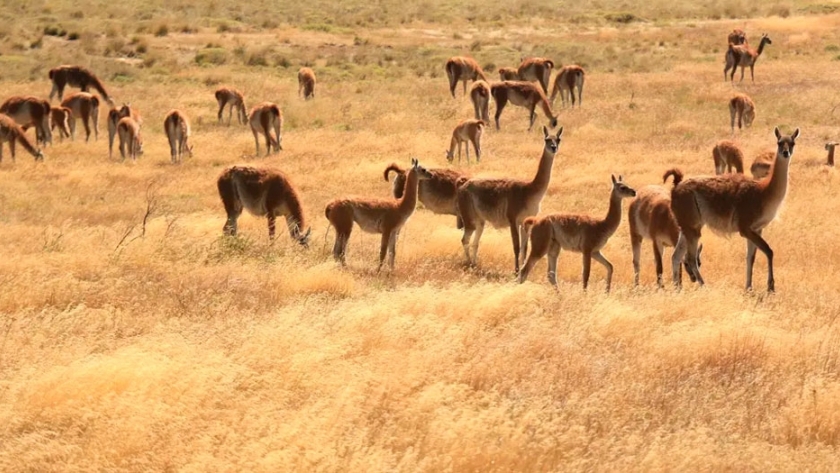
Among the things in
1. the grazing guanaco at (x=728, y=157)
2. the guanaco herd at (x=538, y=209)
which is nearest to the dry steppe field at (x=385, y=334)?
the guanaco herd at (x=538, y=209)

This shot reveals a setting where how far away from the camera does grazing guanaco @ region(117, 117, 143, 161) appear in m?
22.0

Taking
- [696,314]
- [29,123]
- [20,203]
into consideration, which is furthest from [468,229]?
[29,123]

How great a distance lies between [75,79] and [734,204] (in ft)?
77.8

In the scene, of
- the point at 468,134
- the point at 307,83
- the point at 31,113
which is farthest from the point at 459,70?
the point at 31,113

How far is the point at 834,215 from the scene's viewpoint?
16.2 metres

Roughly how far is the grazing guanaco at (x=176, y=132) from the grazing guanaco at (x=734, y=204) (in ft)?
42.3

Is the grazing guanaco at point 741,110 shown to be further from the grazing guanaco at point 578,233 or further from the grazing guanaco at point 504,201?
the grazing guanaco at point 578,233

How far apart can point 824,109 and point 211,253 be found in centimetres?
1992

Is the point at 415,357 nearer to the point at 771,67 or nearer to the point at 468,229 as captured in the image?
the point at 468,229

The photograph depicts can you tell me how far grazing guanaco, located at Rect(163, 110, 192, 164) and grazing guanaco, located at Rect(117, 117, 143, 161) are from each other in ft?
2.25

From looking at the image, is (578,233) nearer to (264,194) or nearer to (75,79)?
(264,194)

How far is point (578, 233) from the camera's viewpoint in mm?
11906

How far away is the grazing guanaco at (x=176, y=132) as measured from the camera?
2178cm

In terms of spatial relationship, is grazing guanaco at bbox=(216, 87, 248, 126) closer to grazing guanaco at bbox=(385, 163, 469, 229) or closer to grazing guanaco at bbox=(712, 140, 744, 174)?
grazing guanaco at bbox=(712, 140, 744, 174)
